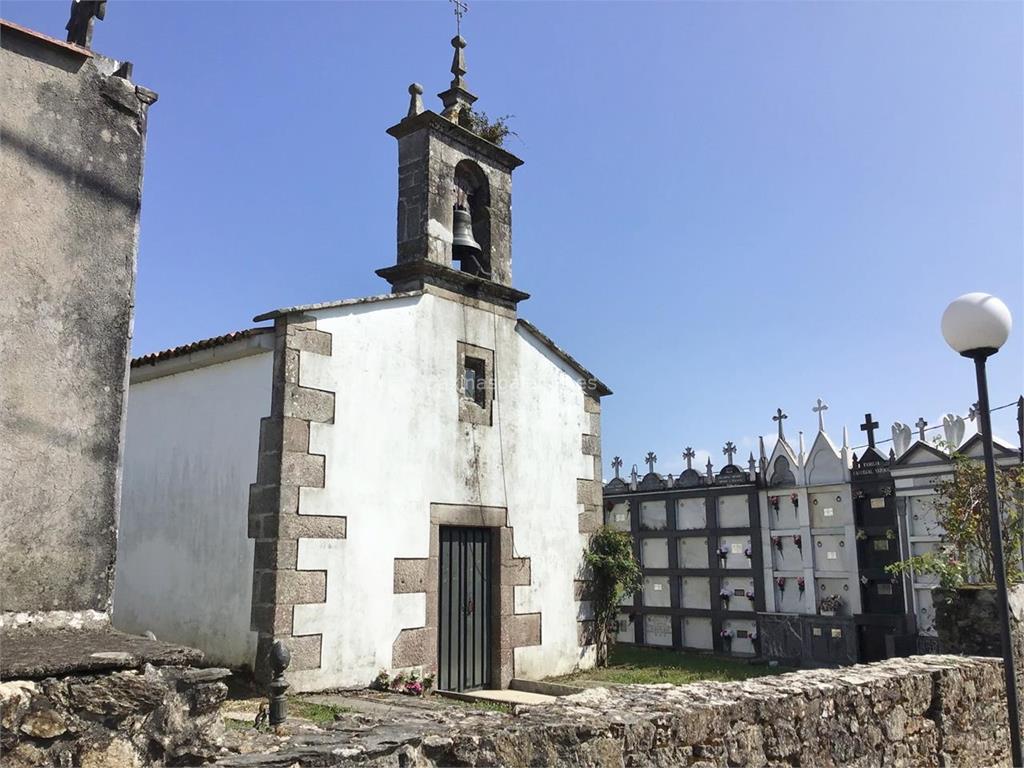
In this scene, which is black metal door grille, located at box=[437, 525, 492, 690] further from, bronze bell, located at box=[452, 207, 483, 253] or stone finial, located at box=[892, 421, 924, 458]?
stone finial, located at box=[892, 421, 924, 458]

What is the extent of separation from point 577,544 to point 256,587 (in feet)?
13.3

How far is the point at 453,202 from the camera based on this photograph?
948cm

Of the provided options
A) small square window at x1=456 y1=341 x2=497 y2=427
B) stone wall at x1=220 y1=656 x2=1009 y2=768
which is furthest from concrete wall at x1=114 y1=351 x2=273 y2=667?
stone wall at x1=220 y1=656 x2=1009 y2=768

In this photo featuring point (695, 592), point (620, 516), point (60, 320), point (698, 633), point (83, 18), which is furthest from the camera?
point (620, 516)

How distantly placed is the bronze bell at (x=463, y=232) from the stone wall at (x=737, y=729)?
5802 mm

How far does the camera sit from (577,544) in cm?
997

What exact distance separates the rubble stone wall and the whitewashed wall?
4516 millimetres

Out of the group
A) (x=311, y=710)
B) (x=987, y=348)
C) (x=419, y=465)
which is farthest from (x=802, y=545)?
(x=311, y=710)

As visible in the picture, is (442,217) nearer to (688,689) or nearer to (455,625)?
(455,625)

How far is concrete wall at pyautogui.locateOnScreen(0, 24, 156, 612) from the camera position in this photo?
124 inches

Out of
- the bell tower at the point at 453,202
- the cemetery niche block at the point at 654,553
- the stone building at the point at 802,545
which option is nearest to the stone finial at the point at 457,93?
the bell tower at the point at 453,202

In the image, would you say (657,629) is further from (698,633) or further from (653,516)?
(653,516)

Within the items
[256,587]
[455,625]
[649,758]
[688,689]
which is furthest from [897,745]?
[256,587]

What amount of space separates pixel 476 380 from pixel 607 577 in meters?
2.96
